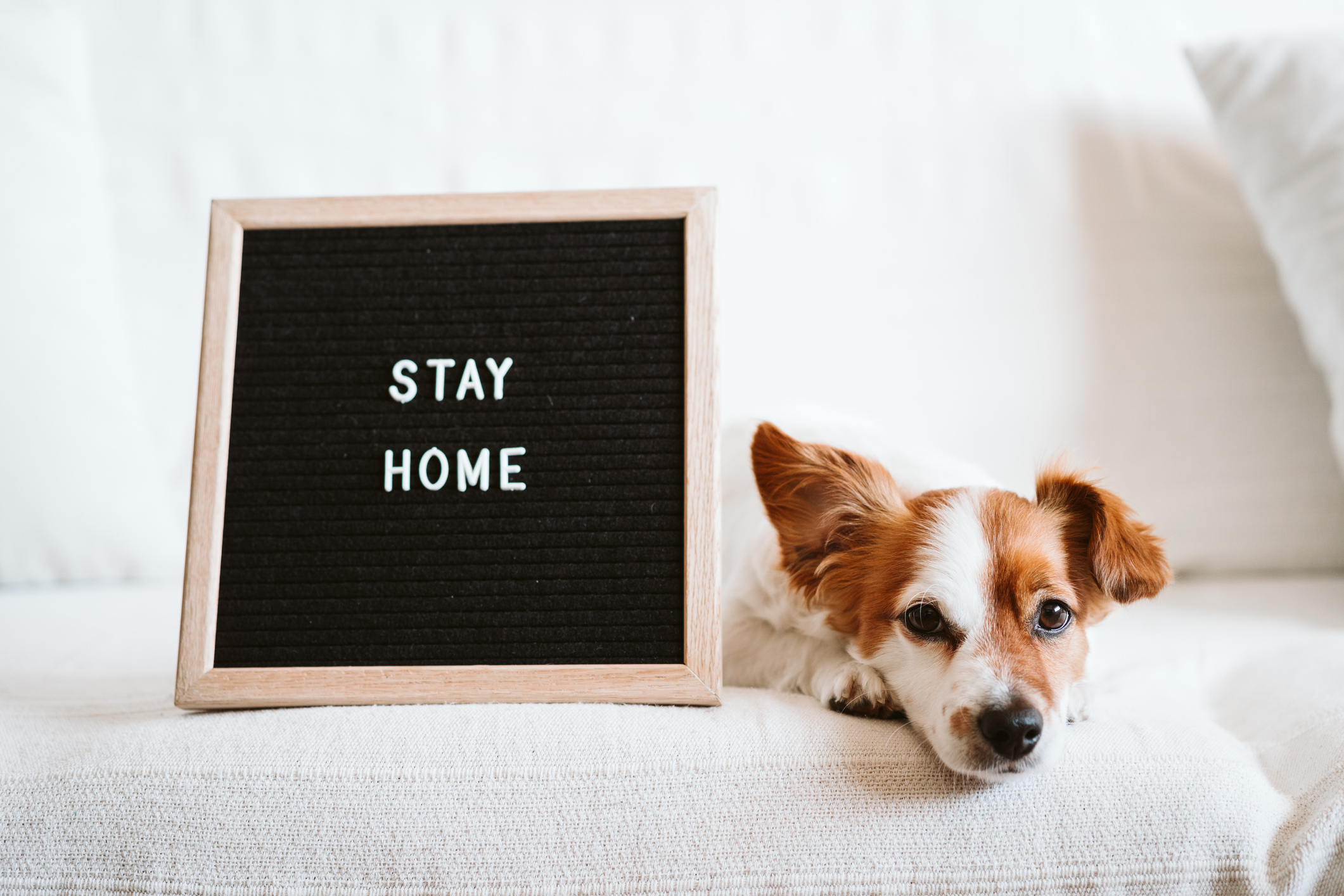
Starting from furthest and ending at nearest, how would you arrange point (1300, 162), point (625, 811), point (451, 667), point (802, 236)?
point (802, 236), point (1300, 162), point (451, 667), point (625, 811)

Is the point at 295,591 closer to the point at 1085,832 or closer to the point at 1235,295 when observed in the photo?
the point at 1085,832

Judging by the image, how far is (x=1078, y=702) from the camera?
0.91 m

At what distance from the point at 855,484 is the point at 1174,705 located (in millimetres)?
455

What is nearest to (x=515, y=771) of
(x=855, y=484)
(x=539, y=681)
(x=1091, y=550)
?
(x=539, y=681)

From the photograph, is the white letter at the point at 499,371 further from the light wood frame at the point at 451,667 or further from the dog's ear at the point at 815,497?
the dog's ear at the point at 815,497

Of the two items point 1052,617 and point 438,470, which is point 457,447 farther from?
point 1052,617

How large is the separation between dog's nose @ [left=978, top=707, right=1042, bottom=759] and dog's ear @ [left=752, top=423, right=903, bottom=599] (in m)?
0.29

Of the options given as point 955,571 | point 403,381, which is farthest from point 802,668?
point 403,381

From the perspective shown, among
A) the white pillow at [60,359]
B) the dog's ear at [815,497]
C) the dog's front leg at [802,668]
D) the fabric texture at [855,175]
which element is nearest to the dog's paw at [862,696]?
the dog's front leg at [802,668]

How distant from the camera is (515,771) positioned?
751mm

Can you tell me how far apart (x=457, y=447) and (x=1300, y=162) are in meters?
1.53

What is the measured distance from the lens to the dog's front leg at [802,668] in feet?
2.97

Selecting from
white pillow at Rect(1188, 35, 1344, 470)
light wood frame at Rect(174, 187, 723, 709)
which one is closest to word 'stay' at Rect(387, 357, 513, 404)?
light wood frame at Rect(174, 187, 723, 709)

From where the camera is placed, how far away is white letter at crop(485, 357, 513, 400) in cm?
92
